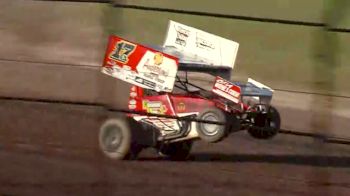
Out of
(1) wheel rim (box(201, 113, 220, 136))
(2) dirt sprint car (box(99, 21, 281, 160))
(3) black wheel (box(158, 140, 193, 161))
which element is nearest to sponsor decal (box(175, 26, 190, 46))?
(2) dirt sprint car (box(99, 21, 281, 160))

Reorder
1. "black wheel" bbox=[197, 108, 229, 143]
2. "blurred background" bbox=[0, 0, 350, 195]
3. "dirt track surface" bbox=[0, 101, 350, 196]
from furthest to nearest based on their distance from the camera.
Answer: "black wheel" bbox=[197, 108, 229, 143], "dirt track surface" bbox=[0, 101, 350, 196], "blurred background" bbox=[0, 0, 350, 195]

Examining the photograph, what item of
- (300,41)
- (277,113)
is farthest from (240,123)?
(300,41)

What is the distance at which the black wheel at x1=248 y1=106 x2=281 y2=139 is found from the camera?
427cm

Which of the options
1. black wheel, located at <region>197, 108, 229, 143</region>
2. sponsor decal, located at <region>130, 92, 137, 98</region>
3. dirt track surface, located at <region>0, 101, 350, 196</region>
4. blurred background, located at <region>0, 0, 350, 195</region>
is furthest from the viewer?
sponsor decal, located at <region>130, 92, 137, 98</region>

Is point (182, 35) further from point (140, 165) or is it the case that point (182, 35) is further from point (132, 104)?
point (140, 165)

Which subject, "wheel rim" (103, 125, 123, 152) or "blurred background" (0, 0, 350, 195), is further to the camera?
"wheel rim" (103, 125, 123, 152)

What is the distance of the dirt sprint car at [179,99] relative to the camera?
431cm

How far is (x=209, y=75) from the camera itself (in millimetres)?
4355

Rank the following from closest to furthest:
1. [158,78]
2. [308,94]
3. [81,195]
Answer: [308,94] < [158,78] < [81,195]

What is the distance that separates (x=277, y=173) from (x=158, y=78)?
637mm

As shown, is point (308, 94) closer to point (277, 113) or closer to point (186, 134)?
point (277, 113)

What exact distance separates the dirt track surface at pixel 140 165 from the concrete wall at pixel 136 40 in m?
0.10

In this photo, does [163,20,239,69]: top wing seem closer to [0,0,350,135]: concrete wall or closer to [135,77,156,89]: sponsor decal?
[0,0,350,135]: concrete wall

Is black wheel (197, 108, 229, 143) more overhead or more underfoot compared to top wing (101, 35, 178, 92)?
more underfoot
